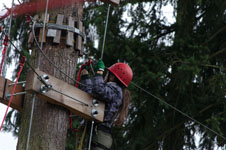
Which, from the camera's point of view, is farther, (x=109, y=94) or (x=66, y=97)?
(x=109, y=94)

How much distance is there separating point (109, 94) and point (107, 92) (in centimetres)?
4

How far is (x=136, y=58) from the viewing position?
352 inches

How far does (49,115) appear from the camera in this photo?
478 centimetres

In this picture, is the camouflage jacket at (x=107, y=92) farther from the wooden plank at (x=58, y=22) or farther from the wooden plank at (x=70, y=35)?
the wooden plank at (x=58, y=22)

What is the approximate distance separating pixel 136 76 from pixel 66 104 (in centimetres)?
418

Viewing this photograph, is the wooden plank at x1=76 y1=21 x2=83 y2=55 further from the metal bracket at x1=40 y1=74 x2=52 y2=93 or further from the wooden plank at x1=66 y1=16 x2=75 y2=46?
the metal bracket at x1=40 y1=74 x2=52 y2=93

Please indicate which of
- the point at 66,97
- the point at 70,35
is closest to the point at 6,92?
the point at 66,97

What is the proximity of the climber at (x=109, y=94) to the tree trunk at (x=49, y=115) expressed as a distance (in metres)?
0.28

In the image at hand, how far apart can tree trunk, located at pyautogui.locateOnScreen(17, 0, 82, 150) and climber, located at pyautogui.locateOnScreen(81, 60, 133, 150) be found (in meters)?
0.28

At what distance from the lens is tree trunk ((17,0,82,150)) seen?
4.72m

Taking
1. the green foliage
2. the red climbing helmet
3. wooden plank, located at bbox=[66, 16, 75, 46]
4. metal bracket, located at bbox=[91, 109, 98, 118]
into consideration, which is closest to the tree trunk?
wooden plank, located at bbox=[66, 16, 75, 46]

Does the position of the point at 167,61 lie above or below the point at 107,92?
above

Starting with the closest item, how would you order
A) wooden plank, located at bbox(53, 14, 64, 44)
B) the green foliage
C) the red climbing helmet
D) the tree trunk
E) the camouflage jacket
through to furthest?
the tree trunk < wooden plank, located at bbox(53, 14, 64, 44) < the camouflage jacket < the red climbing helmet < the green foliage

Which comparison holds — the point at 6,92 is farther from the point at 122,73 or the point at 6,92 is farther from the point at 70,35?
the point at 122,73
